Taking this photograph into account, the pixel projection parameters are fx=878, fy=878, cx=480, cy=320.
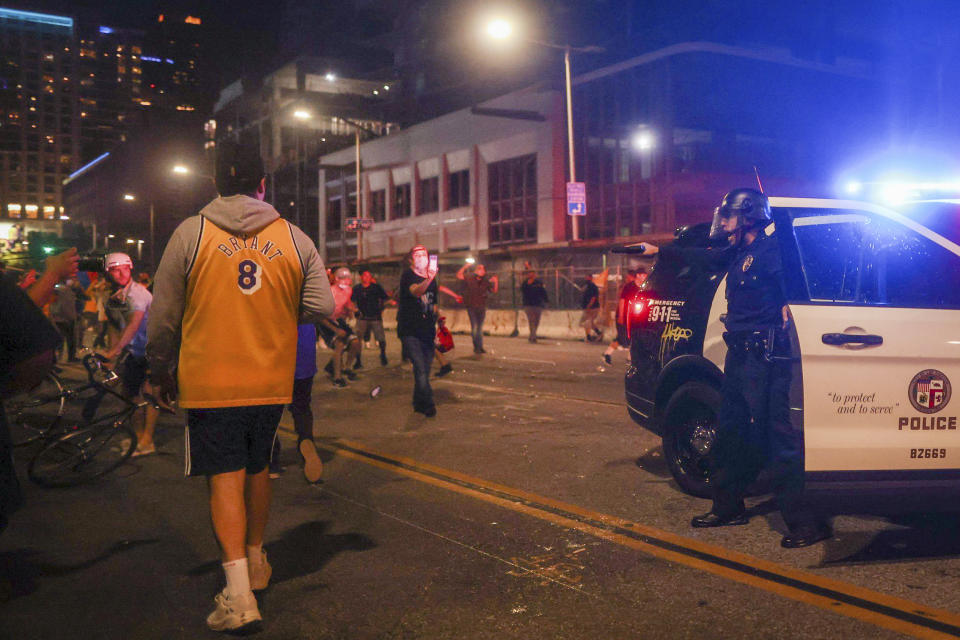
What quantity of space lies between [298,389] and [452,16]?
61.5 metres

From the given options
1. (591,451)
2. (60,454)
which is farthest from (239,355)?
(591,451)

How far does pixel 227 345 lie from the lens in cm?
379

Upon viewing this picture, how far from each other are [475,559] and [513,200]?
39.7 metres

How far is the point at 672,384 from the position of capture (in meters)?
6.04

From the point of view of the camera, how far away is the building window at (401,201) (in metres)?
54.2

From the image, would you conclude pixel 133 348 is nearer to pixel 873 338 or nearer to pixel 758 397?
pixel 758 397

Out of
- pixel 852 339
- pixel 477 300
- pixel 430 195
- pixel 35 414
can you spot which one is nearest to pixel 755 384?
pixel 852 339

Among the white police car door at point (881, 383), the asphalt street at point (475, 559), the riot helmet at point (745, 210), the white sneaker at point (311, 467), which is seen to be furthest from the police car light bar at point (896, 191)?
the white sneaker at point (311, 467)

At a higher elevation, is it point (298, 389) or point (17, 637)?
point (298, 389)

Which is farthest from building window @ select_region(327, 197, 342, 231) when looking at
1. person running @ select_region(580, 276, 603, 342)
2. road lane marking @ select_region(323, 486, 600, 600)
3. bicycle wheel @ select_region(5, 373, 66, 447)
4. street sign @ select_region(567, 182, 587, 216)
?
road lane marking @ select_region(323, 486, 600, 600)

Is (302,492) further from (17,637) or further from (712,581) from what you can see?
(712,581)

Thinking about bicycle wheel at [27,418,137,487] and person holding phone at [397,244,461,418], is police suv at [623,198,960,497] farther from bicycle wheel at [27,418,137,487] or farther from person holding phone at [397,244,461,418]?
bicycle wheel at [27,418,137,487]

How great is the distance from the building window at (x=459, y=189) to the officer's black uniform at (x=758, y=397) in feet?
141

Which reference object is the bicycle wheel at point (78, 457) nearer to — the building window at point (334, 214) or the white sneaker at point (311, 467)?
the white sneaker at point (311, 467)
